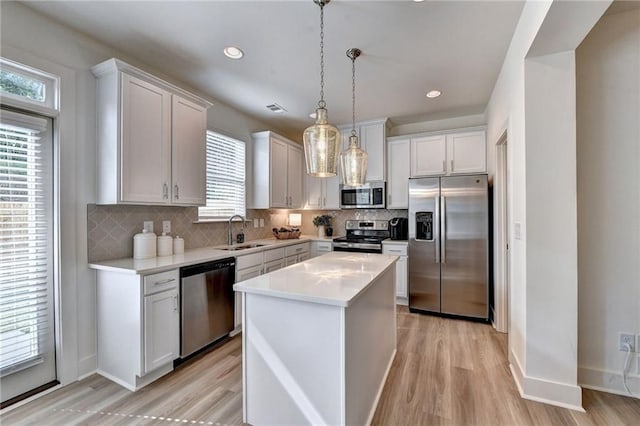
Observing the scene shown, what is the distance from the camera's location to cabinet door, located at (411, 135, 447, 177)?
400 cm

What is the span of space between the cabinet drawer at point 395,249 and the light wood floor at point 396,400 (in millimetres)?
1532

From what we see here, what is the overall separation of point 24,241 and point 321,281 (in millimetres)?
2101

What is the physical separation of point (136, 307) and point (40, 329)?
0.71m

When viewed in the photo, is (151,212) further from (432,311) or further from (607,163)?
(607,163)

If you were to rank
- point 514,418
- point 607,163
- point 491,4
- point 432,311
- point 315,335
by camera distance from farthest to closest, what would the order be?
point 432,311
point 607,163
point 491,4
point 514,418
point 315,335

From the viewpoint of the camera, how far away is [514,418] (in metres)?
1.78

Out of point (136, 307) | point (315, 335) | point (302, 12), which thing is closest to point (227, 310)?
point (136, 307)

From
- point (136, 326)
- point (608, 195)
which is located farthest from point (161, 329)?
point (608, 195)

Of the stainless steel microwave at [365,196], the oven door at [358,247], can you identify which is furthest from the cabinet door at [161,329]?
the stainless steel microwave at [365,196]

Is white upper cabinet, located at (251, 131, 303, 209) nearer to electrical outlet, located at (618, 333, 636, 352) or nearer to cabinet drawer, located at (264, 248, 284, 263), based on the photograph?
cabinet drawer, located at (264, 248, 284, 263)

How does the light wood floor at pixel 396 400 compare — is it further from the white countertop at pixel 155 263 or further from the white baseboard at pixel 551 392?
the white countertop at pixel 155 263

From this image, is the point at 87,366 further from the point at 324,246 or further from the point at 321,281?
the point at 324,246

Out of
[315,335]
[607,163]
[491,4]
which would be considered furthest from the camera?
[607,163]

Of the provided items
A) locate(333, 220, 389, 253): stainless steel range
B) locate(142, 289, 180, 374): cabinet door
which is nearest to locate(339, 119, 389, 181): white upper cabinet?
locate(333, 220, 389, 253): stainless steel range
